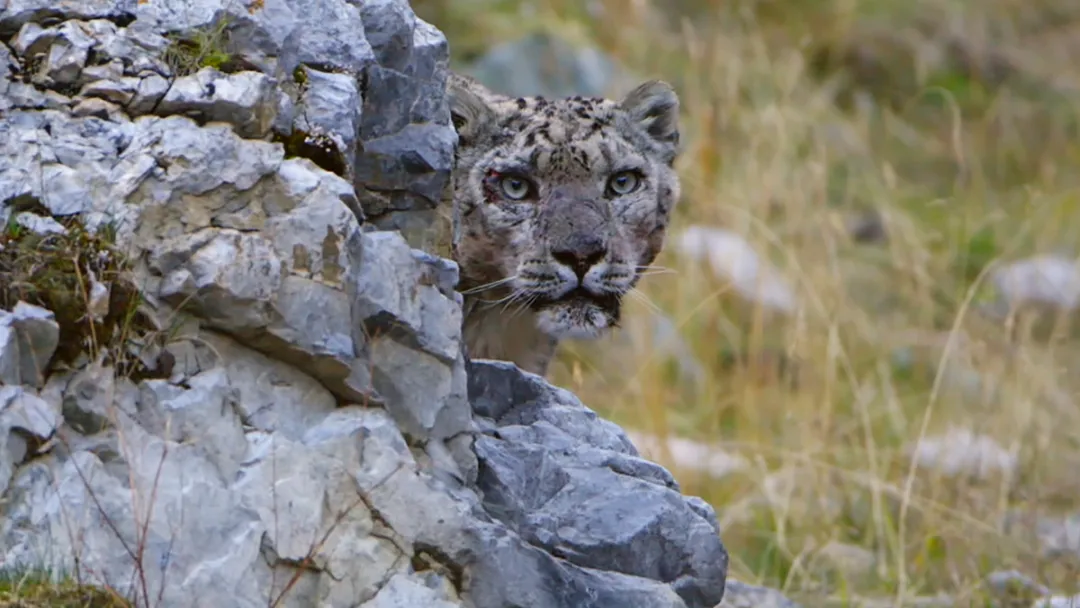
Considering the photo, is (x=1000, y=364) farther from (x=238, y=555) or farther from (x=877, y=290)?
(x=238, y=555)

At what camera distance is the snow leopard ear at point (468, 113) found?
19.2 ft

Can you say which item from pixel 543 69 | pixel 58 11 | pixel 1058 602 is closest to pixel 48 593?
pixel 58 11

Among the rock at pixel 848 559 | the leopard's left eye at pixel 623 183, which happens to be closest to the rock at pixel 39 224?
the leopard's left eye at pixel 623 183

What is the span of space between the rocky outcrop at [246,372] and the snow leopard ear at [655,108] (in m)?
2.68

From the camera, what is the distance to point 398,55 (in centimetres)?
399

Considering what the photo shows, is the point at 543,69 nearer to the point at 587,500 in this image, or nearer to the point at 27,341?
the point at 587,500

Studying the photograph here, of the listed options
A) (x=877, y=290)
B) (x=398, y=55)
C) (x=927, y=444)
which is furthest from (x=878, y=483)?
(x=877, y=290)

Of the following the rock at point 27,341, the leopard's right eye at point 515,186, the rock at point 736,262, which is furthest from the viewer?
the rock at point 736,262

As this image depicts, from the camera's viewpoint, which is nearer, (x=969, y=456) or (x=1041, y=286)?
(x=969, y=456)

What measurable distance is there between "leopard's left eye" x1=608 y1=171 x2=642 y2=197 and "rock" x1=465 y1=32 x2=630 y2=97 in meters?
6.21

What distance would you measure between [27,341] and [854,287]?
34.5ft

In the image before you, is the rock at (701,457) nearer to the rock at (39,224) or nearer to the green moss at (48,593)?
the rock at (39,224)

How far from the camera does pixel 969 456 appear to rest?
7.86 m

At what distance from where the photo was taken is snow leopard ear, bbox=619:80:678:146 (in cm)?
636
